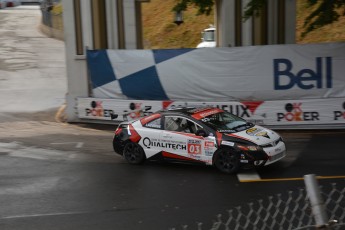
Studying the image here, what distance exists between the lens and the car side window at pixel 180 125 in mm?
12211

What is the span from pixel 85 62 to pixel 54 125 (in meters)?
2.66

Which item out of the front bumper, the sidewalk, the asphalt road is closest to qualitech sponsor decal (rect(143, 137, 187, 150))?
the asphalt road

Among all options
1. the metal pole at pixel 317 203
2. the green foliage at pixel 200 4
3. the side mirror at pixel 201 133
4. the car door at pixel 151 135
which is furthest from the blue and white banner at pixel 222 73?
the metal pole at pixel 317 203

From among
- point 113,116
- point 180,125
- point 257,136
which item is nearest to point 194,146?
point 180,125

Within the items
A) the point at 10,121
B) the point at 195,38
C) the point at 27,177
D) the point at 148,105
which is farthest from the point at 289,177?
the point at 195,38

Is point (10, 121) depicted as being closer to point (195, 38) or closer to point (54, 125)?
point (54, 125)

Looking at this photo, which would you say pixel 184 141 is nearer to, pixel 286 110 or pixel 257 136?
pixel 257 136

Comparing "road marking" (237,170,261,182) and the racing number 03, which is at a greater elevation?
the racing number 03

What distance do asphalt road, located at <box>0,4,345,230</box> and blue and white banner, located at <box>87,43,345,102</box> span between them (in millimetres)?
1703

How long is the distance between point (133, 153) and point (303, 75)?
7.11 m

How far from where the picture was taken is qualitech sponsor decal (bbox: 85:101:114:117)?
19062 mm

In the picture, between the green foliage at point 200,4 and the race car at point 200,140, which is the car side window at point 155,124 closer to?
the race car at point 200,140

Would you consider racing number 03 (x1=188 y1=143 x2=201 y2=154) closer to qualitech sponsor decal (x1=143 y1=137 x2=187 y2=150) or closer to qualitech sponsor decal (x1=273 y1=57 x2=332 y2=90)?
qualitech sponsor decal (x1=143 y1=137 x2=187 y2=150)

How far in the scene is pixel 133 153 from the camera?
13.1 meters
